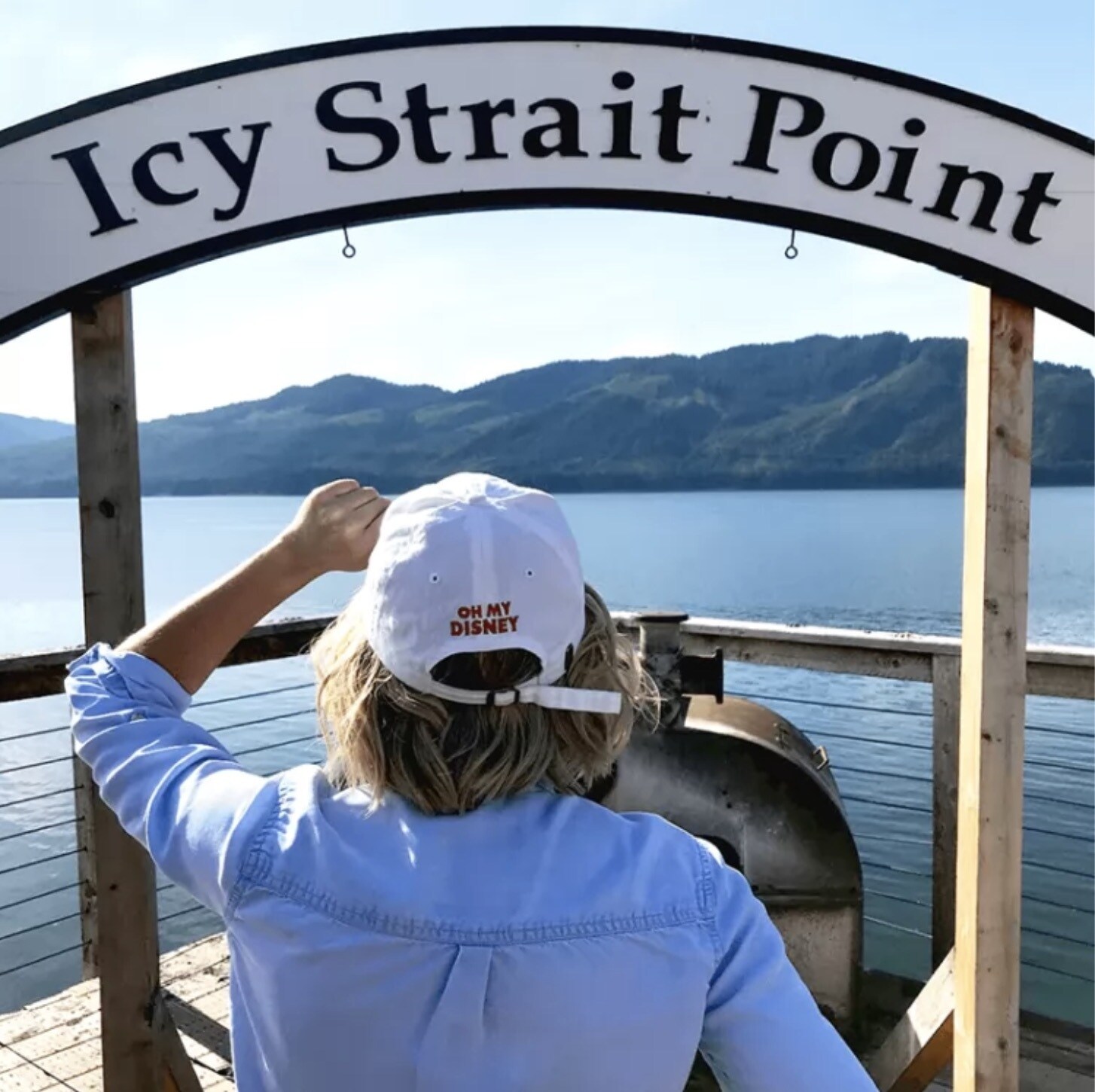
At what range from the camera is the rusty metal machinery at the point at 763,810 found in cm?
305

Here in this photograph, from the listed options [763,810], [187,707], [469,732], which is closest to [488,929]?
[469,732]

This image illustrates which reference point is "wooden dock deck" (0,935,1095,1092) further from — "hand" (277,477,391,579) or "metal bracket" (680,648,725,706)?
"hand" (277,477,391,579)

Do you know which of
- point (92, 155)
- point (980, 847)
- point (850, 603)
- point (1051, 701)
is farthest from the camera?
point (850, 603)

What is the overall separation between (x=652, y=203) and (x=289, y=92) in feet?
2.36

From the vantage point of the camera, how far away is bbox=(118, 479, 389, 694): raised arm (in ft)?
4.12

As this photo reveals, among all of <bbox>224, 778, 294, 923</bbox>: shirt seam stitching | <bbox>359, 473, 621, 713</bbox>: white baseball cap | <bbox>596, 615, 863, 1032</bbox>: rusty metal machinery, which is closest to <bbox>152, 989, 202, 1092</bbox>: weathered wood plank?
<bbox>596, 615, 863, 1032</bbox>: rusty metal machinery

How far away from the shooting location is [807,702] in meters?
3.87

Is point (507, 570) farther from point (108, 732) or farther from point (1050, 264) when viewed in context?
point (1050, 264)

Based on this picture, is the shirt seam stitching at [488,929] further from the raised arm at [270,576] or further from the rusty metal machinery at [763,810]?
the rusty metal machinery at [763,810]

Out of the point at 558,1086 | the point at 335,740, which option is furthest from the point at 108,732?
the point at 558,1086

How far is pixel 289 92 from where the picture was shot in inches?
80.7

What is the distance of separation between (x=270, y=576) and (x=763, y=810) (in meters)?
2.11

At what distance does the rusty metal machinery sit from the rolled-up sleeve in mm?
1953

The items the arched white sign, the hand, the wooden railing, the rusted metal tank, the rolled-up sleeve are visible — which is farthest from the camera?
the rusted metal tank
